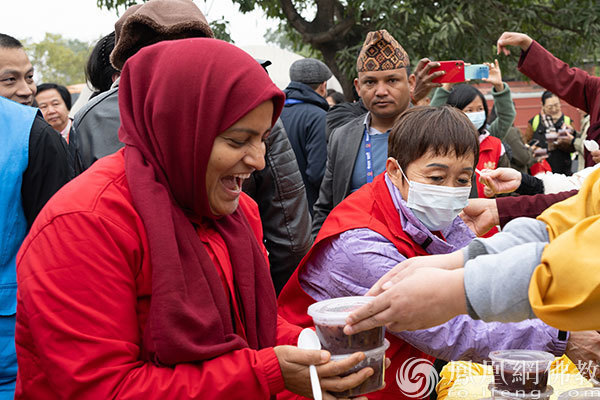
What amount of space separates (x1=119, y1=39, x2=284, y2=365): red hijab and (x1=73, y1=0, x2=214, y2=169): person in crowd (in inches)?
38.3

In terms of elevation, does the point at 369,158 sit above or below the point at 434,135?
below

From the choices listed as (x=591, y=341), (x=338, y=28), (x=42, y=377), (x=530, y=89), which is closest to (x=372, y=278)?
(x=591, y=341)

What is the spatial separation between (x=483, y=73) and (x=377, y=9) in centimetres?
659

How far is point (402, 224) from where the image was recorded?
2.66 m

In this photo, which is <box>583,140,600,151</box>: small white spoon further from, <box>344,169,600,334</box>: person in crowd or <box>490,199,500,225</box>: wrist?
<box>344,169,600,334</box>: person in crowd

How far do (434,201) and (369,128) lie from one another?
1995 mm

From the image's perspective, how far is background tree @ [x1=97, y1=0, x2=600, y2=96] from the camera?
12023mm

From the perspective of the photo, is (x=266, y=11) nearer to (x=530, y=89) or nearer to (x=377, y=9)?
(x=377, y=9)

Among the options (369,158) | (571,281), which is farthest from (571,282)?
(369,158)

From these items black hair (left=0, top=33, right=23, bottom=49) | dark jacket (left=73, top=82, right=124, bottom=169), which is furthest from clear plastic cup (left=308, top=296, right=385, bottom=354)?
black hair (left=0, top=33, right=23, bottom=49)

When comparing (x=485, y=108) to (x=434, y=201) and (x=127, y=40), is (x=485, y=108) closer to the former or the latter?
(x=434, y=201)

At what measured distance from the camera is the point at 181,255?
183 centimetres

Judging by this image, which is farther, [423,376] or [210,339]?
[423,376]
